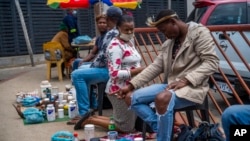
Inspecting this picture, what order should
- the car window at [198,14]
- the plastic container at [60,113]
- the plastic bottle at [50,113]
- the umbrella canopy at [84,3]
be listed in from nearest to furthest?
1. the plastic bottle at [50,113]
2. the plastic container at [60,113]
3. the car window at [198,14]
4. the umbrella canopy at [84,3]

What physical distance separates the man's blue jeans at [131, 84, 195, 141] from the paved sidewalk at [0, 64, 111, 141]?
1166 millimetres

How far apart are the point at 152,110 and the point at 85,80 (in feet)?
5.35

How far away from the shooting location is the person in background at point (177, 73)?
3.38 meters

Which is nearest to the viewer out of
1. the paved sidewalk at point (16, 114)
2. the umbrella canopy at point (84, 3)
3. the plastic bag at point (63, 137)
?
the plastic bag at point (63, 137)

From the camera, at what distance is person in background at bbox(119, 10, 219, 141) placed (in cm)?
338

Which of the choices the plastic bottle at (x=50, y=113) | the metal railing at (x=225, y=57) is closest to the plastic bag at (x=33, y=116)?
the plastic bottle at (x=50, y=113)

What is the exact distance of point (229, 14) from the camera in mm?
6316

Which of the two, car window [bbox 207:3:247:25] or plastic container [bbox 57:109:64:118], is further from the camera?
car window [bbox 207:3:247:25]

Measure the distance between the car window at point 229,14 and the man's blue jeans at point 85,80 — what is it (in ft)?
7.75

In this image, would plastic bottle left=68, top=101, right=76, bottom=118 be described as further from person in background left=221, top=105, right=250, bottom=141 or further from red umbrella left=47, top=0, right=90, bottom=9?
red umbrella left=47, top=0, right=90, bottom=9

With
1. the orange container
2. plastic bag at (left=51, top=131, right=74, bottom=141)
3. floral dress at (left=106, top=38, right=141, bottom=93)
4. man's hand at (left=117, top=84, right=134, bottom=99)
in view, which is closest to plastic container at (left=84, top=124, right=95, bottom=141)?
plastic bag at (left=51, top=131, right=74, bottom=141)

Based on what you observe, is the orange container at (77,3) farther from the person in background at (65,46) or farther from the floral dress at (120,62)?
the floral dress at (120,62)

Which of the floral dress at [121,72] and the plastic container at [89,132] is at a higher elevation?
the floral dress at [121,72]

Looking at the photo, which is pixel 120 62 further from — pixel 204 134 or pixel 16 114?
pixel 16 114
